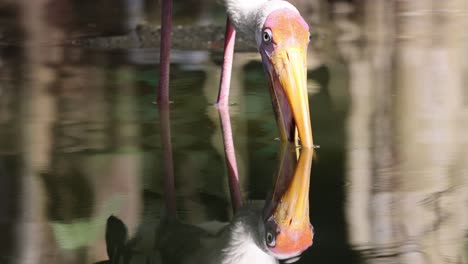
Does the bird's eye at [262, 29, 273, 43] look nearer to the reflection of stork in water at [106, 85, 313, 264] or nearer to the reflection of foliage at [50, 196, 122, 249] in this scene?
the reflection of stork in water at [106, 85, 313, 264]

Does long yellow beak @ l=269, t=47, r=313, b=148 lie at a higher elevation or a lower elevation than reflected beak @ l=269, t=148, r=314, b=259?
higher

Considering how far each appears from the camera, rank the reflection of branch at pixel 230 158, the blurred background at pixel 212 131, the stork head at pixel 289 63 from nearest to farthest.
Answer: the blurred background at pixel 212 131
the reflection of branch at pixel 230 158
the stork head at pixel 289 63

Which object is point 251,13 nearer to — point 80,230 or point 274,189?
point 274,189

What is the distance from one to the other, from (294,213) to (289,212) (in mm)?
26

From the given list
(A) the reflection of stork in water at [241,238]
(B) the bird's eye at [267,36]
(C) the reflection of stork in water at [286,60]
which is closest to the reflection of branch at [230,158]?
(A) the reflection of stork in water at [241,238]

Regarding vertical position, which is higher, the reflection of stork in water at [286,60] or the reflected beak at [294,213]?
the reflection of stork in water at [286,60]

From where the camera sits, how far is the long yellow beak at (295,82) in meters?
4.93

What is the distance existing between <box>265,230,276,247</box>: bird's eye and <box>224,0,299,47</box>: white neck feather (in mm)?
1598

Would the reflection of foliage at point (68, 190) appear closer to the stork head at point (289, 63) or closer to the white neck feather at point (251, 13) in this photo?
the stork head at point (289, 63)

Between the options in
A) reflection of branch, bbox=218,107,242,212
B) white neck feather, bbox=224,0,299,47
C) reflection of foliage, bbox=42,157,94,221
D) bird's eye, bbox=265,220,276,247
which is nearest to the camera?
bird's eye, bbox=265,220,276,247

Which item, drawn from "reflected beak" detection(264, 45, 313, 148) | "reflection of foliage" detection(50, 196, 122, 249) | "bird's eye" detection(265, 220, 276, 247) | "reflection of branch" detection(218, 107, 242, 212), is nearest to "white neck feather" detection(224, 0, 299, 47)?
"reflected beak" detection(264, 45, 313, 148)

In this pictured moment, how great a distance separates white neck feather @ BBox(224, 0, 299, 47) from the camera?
16.8 feet

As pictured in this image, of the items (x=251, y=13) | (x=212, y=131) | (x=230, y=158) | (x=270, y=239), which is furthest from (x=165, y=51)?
(x=270, y=239)

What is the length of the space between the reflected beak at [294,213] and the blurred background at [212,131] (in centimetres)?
5
